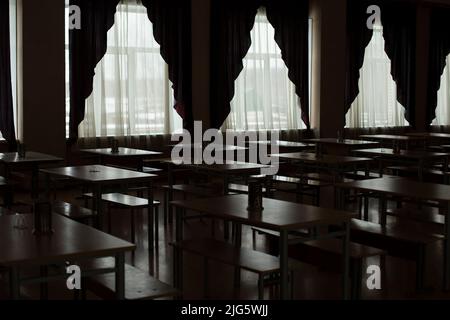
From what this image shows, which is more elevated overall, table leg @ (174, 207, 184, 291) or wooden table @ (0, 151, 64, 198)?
wooden table @ (0, 151, 64, 198)

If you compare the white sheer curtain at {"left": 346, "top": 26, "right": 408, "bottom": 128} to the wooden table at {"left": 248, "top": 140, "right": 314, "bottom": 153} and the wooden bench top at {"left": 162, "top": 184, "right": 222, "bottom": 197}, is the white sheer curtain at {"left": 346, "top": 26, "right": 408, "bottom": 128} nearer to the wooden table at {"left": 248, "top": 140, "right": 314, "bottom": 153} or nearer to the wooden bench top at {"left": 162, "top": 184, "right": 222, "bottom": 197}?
the wooden table at {"left": 248, "top": 140, "right": 314, "bottom": 153}

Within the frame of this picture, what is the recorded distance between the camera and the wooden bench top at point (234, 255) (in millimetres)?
3379

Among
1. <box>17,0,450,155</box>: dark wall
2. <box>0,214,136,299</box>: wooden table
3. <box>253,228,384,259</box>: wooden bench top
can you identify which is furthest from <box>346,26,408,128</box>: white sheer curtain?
<box>0,214,136,299</box>: wooden table

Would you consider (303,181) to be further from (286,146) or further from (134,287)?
(134,287)

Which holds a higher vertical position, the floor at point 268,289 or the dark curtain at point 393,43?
the dark curtain at point 393,43

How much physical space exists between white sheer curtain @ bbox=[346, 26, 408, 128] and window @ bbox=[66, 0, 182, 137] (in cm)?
371

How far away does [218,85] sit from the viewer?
9602 millimetres

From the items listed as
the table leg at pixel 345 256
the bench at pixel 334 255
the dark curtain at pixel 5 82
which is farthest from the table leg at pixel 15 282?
the dark curtain at pixel 5 82

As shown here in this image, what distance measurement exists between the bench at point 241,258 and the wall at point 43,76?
4.88 metres

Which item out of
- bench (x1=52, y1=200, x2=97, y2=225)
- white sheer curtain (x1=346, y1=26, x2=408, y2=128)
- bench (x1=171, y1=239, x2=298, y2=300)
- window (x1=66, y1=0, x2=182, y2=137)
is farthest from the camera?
white sheer curtain (x1=346, y1=26, x2=408, y2=128)

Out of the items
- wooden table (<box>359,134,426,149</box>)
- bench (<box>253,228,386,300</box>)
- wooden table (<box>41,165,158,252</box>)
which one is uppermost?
wooden table (<box>359,134,426,149</box>)

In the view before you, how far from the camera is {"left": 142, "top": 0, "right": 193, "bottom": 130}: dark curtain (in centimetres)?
902

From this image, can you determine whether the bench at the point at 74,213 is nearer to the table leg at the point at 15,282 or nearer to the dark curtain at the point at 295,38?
the table leg at the point at 15,282

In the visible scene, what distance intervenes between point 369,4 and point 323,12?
1115 millimetres
